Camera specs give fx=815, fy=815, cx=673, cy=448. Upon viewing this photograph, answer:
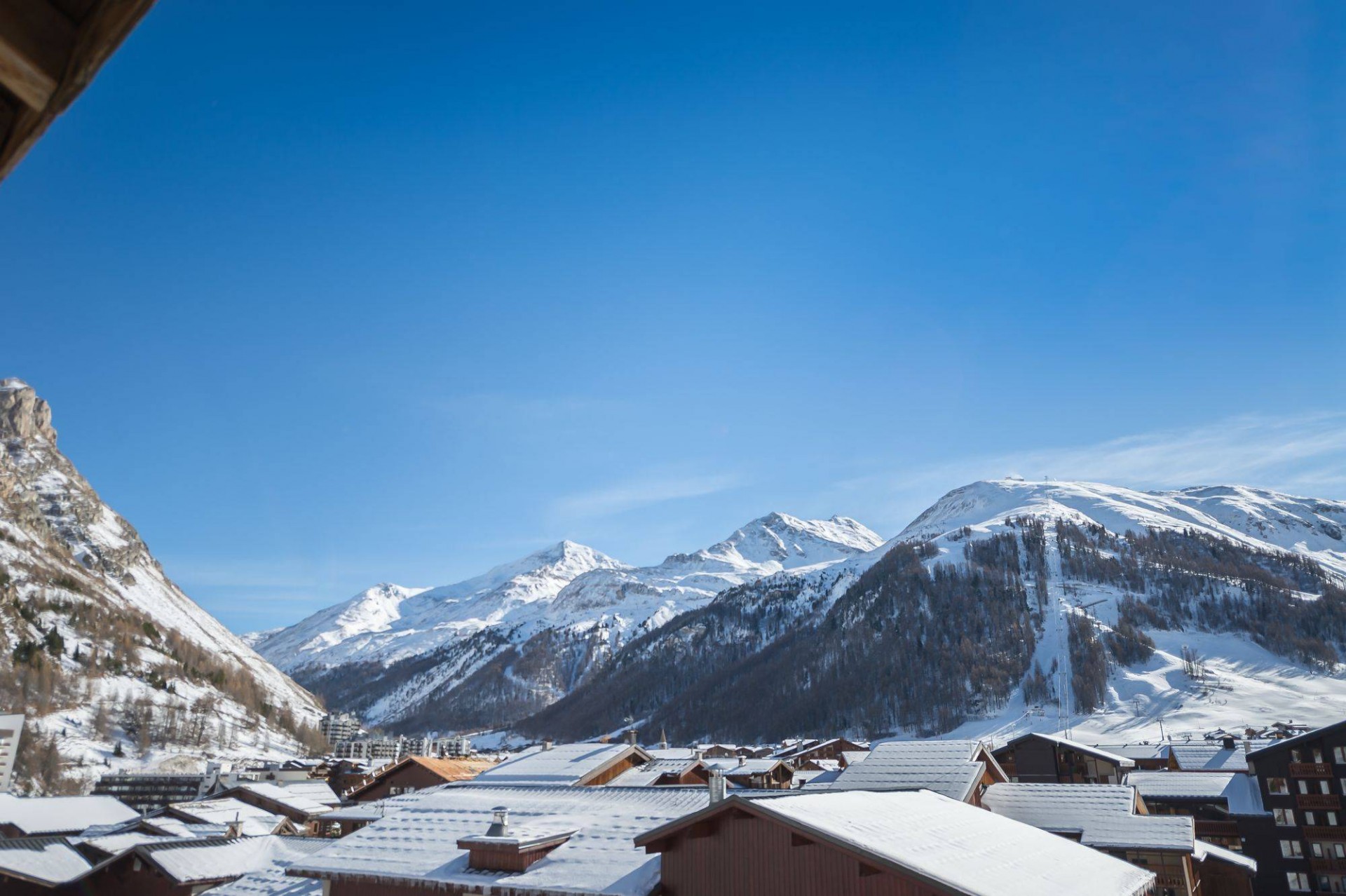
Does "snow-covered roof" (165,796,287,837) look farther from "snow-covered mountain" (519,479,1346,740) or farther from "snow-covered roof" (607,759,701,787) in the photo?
"snow-covered mountain" (519,479,1346,740)

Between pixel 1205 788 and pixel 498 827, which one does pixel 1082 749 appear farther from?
pixel 498 827

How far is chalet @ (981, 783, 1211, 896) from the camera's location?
30.1m

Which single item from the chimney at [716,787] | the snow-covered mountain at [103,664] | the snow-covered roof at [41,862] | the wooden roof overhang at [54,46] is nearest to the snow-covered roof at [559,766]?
the chimney at [716,787]

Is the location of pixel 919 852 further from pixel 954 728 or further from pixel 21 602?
pixel 21 602

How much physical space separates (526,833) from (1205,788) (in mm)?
51247

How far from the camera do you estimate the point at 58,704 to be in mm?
126312

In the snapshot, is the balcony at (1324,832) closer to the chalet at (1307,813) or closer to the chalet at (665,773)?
the chalet at (1307,813)

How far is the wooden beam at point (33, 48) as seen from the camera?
2.07m

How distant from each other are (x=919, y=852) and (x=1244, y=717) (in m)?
118

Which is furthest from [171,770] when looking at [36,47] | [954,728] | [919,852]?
[36,47]

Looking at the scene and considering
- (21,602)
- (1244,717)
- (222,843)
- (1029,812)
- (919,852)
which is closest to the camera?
(919,852)

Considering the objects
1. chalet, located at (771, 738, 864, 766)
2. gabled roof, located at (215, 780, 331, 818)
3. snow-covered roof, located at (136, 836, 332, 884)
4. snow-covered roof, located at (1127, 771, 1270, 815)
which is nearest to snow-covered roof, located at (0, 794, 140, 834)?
gabled roof, located at (215, 780, 331, 818)

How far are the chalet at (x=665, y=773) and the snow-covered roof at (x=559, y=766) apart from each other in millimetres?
838

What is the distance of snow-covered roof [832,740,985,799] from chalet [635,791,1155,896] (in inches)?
324
